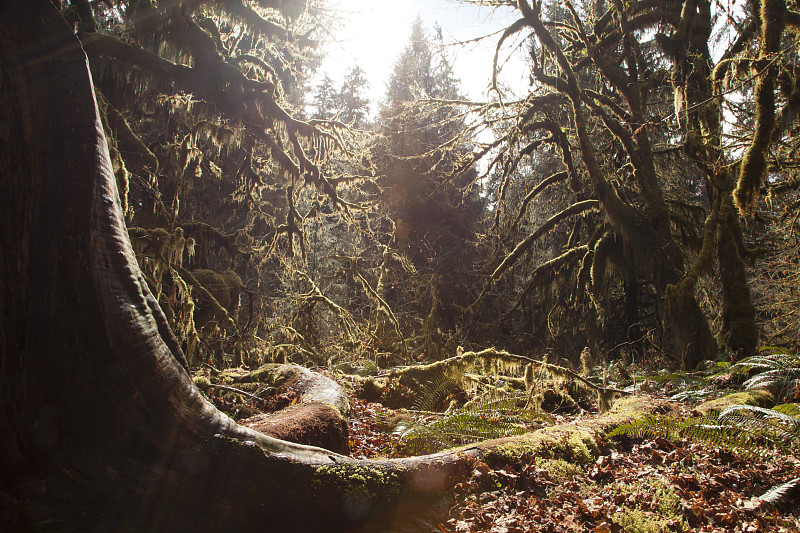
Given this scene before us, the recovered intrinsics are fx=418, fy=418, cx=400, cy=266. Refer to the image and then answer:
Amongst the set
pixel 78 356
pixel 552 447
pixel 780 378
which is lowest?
pixel 552 447

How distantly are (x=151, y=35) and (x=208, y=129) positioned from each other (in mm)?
1924

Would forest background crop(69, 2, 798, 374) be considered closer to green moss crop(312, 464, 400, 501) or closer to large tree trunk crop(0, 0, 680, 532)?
large tree trunk crop(0, 0, 680, 532)

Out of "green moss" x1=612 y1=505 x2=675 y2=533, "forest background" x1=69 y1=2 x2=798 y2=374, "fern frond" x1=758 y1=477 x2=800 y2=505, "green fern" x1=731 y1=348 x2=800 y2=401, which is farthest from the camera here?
"forest background" x1=69 y1=2 x2=798 y2=374

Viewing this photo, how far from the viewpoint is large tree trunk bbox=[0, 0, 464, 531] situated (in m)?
1.82

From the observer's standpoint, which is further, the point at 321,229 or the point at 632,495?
the point at 321,229

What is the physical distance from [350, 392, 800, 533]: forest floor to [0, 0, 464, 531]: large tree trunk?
1491mm

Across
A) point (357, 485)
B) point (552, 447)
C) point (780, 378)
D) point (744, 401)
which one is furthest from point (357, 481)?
point (780, 378)

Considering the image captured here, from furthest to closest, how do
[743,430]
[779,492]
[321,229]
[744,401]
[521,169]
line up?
1. [521,169]
2. [321,229]
3. [744,401]
4. [743,430]
5. [779,492]

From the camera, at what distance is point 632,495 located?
9.24ft

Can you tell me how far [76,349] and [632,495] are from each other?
133 inches

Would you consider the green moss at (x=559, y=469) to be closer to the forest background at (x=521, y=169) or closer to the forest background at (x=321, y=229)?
the forest background at (x=321, y=229)

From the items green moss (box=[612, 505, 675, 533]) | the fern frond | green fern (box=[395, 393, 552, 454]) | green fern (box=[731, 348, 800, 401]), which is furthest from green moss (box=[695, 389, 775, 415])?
green moss (box=[612, 505, 675, 533])

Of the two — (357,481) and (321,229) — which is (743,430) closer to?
(357,481)

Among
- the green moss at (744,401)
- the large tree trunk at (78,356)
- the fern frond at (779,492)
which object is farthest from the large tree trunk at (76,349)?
the green moss at (744,401)
